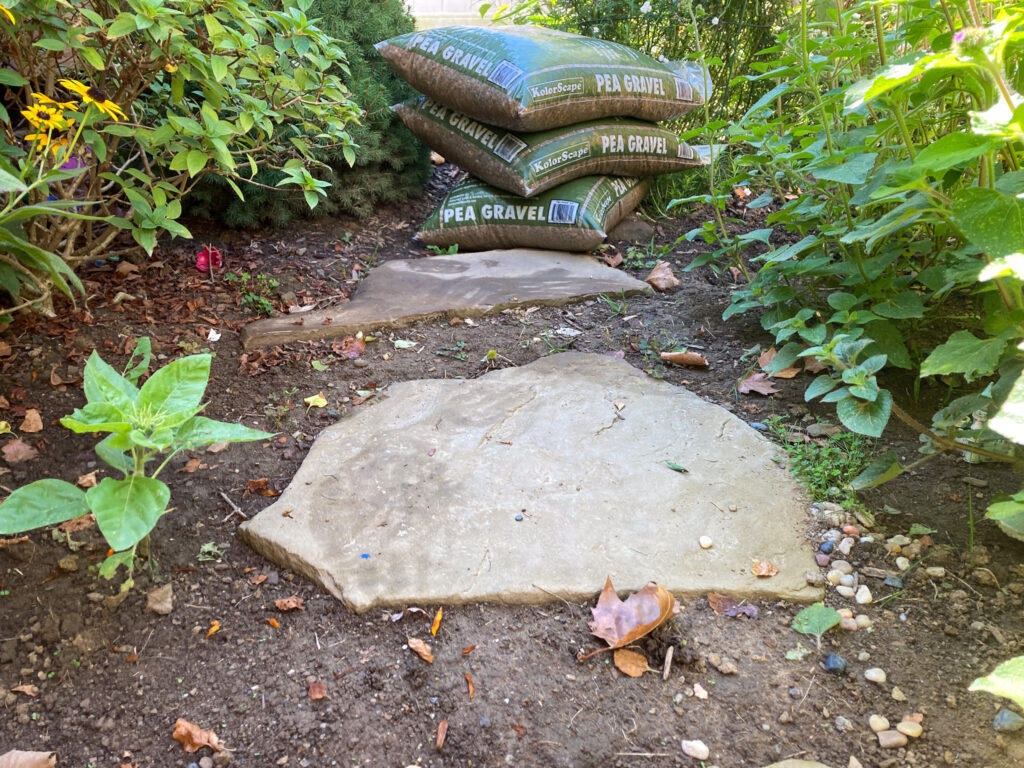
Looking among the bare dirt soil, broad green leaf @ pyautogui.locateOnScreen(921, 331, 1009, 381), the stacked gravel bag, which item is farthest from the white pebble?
the stacked gravel bag

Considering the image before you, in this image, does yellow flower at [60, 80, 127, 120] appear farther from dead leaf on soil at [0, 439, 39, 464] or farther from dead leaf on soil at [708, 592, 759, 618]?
dead leaf on soil at [708, 592, 759, 618]

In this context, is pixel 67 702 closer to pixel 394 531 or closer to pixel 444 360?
pixel 394 531

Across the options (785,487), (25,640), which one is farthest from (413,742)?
(785,487)

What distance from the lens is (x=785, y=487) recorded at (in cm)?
188

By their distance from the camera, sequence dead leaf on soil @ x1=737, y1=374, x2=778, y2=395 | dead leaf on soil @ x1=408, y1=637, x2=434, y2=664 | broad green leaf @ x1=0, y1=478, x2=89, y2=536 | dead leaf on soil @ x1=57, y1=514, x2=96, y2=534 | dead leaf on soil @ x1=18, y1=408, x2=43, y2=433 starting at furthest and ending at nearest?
1. dead leaf on soil @ x1=737, y1=374, x2=778, y2=395
2. dead leaf on soil @ x1=18, y1=408, x2=43, y2=433
3. dead leaf on soil @ x1=57, y1=514, x2=96, y2=534
4. dead leaf on soil @ x1=408, y1=637, x2=434, y2=664
5. broad green leaf @ x1=0, y1=478, x2=89, y2=536

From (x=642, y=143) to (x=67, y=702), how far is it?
354 cm

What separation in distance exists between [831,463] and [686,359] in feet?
2.41

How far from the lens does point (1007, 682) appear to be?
3.08 feet

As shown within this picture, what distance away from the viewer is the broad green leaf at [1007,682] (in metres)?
0.92

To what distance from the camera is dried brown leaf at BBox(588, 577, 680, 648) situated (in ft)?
4.83

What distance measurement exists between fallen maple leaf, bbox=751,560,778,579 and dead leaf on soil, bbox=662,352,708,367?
100 centimetres

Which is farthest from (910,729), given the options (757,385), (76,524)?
(76,524)

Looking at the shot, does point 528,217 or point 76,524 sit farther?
point 528,217

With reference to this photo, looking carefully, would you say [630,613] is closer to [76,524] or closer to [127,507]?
[127,507]
